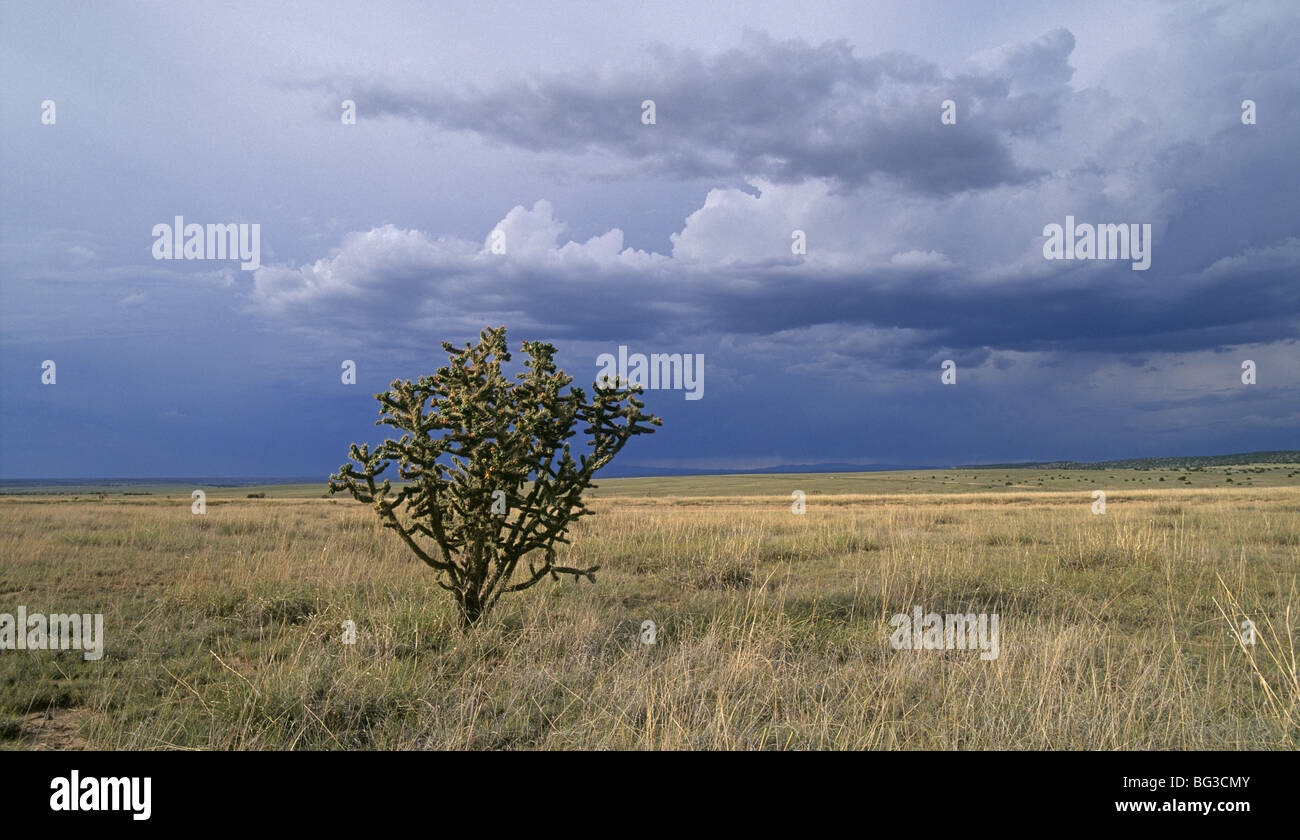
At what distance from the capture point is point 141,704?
549 centimetres

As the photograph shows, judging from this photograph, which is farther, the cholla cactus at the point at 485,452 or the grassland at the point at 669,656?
the cholla cactus at the point at 485,452

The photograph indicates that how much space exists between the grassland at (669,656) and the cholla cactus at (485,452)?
32.9 inches

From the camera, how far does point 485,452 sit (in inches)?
270

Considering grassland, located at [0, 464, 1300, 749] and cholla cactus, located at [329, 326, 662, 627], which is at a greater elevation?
cholla cactus, located at [329, 326, 662, 627]

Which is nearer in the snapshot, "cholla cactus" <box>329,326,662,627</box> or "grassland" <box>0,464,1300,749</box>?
"grassland" <box>0,464,1300,749</box>

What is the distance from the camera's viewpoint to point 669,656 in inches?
238

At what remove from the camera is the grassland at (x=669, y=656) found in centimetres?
477

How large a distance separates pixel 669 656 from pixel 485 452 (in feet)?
8.24

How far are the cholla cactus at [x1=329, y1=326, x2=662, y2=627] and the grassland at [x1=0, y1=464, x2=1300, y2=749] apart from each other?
835mm

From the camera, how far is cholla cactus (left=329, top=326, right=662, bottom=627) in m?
6.85

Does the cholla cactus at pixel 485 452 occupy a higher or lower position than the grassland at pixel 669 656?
higher
